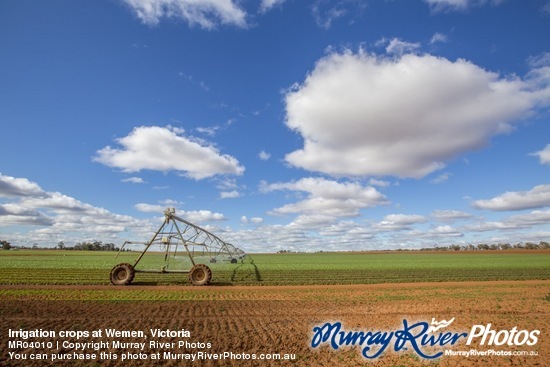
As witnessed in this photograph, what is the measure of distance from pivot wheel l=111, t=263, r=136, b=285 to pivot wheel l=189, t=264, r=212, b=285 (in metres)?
4.89

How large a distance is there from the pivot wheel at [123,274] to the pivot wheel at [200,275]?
4895 millimetres

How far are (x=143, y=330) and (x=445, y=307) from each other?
53.6ft

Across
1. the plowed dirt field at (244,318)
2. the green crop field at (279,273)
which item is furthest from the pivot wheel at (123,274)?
the green crop field at (279,273)

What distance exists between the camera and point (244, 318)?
15008 mm

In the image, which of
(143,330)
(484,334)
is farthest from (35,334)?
(484,334)

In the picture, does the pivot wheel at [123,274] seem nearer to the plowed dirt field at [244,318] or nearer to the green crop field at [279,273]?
the plowed dirt field at [244,318]

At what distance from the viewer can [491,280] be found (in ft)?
121

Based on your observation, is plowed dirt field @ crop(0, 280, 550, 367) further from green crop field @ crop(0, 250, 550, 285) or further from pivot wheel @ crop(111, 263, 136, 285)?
green crop field @ crop(0, 250, 550, 285)

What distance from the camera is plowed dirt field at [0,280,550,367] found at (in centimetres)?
1002

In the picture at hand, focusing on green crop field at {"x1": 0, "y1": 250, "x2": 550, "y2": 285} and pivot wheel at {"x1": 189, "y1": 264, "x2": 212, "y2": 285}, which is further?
green crop field at {"x1": 0, "y1": 250, "x2": 550, "y2": 285}

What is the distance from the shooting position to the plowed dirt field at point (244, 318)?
10023mm

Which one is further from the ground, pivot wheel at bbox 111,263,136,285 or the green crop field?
pivot wheel at bbox 111,263,136,285

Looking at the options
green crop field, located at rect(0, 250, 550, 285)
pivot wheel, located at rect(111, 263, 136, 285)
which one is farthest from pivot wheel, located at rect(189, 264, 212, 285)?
pivot wheel, located at rect(111, 263, 136, 285)

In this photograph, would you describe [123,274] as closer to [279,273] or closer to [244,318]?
[244,318]
